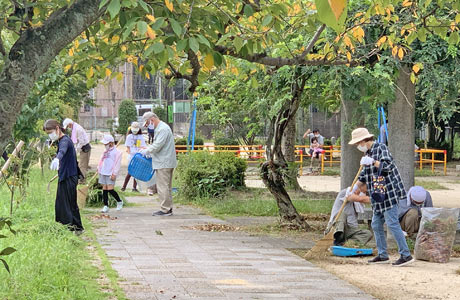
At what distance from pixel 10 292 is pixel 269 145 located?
6.10 metres

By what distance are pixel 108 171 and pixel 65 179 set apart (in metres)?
3.17

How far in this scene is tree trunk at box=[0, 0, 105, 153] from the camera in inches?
162

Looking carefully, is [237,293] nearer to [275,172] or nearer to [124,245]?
[124,245]

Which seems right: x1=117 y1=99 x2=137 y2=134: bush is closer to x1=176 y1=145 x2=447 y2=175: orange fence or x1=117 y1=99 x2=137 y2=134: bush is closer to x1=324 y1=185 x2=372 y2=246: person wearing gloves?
x1=176 y1=145 x2=447 y2=175: orange fence

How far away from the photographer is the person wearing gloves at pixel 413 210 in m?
10.3

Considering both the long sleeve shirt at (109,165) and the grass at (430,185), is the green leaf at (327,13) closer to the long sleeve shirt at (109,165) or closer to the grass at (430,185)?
the long sleeve shirt at (109,165)

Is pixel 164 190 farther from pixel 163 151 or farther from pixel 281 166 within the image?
pixel 281 166

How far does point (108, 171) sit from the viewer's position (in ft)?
45.0

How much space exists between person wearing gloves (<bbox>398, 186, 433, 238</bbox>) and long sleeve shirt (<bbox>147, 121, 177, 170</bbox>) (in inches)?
183

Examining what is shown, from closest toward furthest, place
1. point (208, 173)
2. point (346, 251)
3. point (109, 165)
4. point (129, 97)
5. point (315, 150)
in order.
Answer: point (346, 251) → point (109, 165) → point (208, 173) → point (315, 150) → point (129, 97)

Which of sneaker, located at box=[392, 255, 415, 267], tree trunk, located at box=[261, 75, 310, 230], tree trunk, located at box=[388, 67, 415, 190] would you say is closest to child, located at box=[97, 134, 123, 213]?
tree trunk, located at box=[261, 75, 310, 230]

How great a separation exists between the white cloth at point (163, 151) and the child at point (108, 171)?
532 millimetres

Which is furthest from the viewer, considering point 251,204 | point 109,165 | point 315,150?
point 315,150

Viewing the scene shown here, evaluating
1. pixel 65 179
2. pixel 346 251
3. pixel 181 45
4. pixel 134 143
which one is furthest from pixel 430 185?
pixel 181 45
